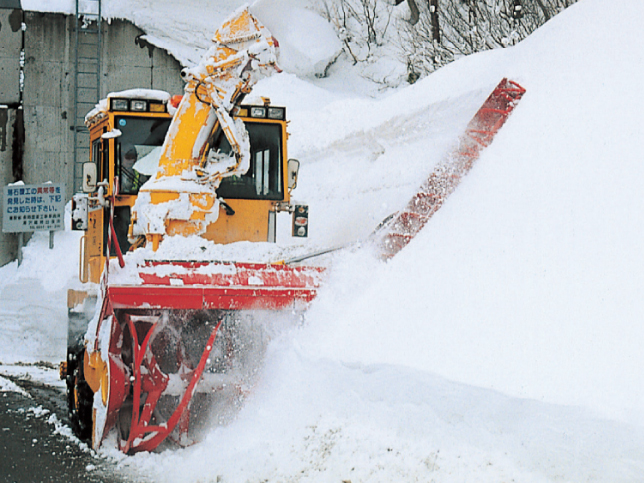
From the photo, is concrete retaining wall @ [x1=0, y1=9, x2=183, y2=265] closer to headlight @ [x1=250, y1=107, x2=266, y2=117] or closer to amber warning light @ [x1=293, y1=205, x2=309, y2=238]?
headlight @ [x1=250, y1=107, x2=266, y2=117]

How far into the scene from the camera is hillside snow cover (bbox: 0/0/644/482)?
3529mm

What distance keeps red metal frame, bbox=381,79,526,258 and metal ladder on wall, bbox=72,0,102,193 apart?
11.2m

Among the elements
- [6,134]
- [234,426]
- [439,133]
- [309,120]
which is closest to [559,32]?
[439,133]

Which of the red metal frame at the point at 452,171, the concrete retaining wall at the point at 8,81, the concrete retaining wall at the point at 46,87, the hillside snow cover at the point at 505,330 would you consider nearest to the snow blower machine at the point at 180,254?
the hillside snow cover at the point at 505,330

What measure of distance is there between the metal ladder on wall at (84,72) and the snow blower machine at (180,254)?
29.8 feet

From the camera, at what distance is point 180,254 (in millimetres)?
5328

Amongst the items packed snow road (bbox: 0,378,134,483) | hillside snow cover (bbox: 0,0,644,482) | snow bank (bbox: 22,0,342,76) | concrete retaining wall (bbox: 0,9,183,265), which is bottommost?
packed snow road (bbox: 0,378,134,483)

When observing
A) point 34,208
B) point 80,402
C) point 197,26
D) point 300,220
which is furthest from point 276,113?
point 197,26

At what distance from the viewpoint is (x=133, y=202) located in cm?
598

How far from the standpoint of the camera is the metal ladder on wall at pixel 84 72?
1534 centimetres

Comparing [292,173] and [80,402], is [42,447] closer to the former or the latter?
[80,402]

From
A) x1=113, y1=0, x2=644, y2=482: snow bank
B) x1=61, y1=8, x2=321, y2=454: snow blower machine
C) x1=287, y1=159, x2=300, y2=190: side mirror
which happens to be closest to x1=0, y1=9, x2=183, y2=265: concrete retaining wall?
x1=61, y1=8, x2=321, y2=454: snow blower machine

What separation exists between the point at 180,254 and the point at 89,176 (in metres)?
1.16

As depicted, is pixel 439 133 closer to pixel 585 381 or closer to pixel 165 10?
pixel 585 381
